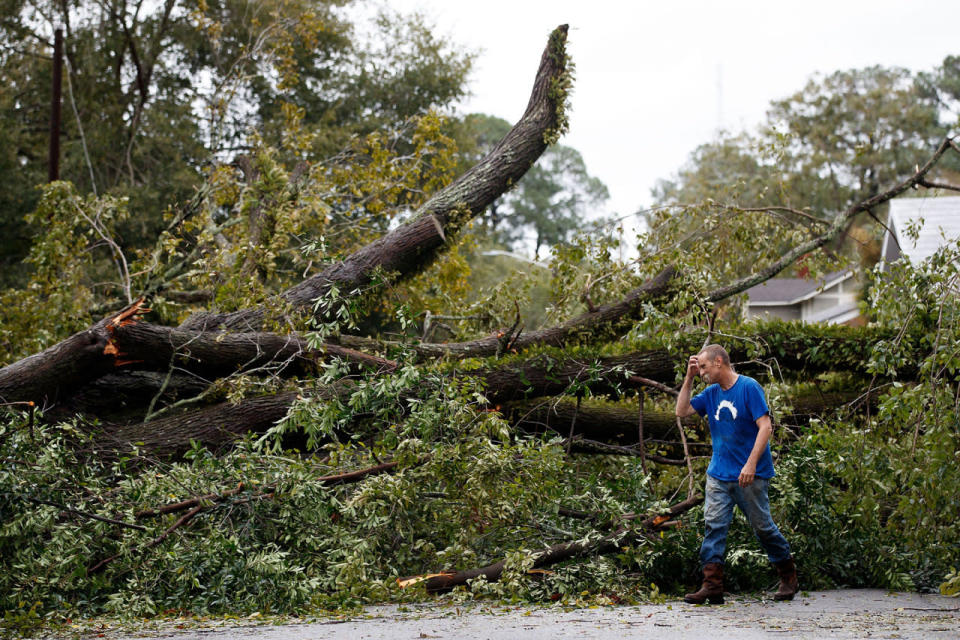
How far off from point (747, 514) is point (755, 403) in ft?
2.04

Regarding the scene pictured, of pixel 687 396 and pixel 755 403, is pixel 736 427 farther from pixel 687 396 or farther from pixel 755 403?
pixel 687 396

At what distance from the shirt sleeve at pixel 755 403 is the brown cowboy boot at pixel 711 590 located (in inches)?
33.6

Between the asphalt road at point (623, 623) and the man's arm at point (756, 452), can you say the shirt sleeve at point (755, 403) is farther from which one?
the asphalt road at point (623, 623)

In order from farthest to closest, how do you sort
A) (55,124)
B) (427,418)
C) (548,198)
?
(548,198) < (55,124) < (427,418)

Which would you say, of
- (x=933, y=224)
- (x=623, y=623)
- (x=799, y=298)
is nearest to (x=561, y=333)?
(x=623, y=623)

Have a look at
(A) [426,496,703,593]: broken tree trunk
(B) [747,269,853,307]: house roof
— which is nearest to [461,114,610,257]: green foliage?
(B) [747,269,853,307]: house roof

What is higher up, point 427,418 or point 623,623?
point 427,418

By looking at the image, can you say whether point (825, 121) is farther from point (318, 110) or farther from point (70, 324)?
A: point (70, 324)

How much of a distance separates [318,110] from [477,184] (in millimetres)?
17551

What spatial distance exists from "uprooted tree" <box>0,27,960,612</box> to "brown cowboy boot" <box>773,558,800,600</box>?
302 mm

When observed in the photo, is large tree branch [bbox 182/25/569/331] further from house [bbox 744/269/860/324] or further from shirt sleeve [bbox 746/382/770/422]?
house [bbox 744/269/860/324]

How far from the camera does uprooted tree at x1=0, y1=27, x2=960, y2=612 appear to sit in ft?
16.9

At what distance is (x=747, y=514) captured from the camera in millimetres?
4988

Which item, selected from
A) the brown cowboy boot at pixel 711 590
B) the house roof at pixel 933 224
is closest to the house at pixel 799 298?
the house roof at pixel 933 224
